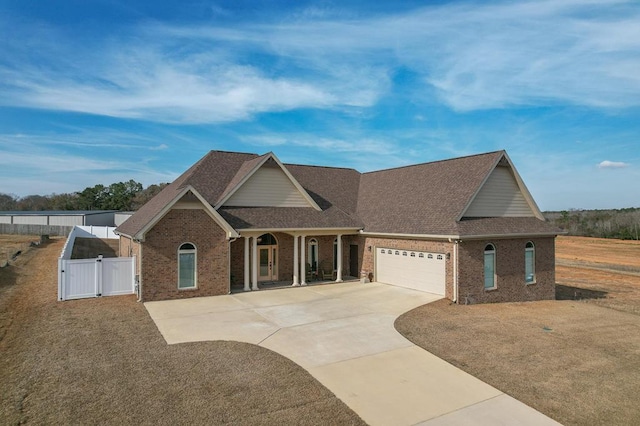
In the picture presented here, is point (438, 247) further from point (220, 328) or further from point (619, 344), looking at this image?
point (220, 328)

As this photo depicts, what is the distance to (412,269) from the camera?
1939 cm

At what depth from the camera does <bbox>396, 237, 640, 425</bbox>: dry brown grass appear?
7992 mm

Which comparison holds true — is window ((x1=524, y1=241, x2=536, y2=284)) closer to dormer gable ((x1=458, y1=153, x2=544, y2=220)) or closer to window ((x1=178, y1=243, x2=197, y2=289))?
dormer gable ((x1=458, y1=153, x2=544, y2=220))

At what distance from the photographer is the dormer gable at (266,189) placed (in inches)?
799

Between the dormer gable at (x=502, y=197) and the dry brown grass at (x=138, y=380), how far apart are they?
12664mm

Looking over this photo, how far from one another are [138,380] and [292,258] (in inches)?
531

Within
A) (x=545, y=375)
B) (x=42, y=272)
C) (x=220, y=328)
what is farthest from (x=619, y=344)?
(x=42, y=272)

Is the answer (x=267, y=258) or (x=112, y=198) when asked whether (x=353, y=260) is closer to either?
(x=267, y=258)

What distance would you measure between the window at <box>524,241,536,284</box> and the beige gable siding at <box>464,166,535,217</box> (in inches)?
70.2

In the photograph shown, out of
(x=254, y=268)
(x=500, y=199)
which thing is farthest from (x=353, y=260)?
(x=500, y=199)

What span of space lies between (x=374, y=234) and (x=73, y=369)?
15.1m

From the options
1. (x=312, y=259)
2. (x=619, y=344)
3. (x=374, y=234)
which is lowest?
(x=619, y=344)

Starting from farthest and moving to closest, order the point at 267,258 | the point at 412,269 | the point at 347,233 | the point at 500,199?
the point at 347,233, the point at 267,258, the point at 500,199, the point at 412,269

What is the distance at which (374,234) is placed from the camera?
21266 mm
